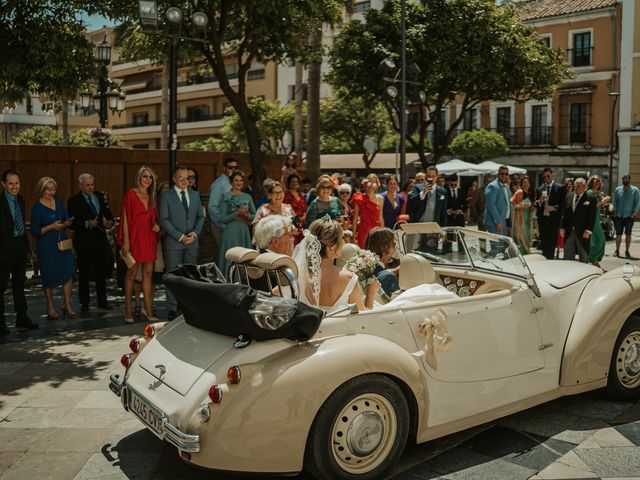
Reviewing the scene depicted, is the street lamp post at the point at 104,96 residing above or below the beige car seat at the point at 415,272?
above

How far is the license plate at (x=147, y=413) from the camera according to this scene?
3.78 m

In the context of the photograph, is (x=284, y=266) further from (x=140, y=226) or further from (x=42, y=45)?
(x=42, y=45)

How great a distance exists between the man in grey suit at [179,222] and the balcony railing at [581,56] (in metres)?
35.6

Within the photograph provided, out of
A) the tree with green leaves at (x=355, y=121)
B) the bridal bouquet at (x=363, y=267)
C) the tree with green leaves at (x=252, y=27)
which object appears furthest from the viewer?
the tree with green leaves at (x=355, y=121)

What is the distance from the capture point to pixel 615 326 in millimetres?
5098

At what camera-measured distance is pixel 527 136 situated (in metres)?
41.3

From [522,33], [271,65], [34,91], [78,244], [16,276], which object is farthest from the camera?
[271,65]

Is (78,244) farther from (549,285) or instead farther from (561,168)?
(561,168)

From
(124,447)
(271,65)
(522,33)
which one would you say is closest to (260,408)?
(124,447)

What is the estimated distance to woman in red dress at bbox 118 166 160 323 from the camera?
8281mm

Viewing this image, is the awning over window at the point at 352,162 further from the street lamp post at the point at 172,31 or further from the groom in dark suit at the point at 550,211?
the street lamp post at the point at 172,31

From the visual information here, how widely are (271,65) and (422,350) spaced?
52.5m

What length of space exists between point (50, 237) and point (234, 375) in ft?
18.7

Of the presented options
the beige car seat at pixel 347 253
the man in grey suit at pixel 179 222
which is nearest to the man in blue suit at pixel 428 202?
the man in grey suit at pixel 179 222
